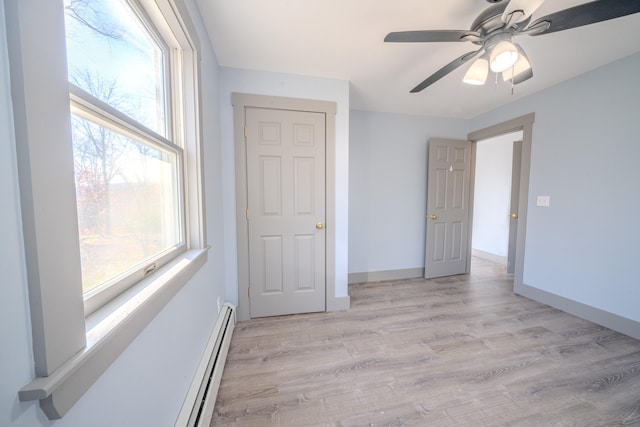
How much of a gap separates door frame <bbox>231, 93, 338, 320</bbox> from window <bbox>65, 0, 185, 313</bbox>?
35.5 inches

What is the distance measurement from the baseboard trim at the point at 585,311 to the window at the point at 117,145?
12.1 ft

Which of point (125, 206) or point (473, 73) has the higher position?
point (473, 73)

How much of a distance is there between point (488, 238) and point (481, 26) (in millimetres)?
4249

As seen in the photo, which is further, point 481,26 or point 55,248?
point 481,26

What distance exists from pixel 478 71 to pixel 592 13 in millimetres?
534

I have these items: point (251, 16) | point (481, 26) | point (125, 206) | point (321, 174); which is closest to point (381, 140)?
point (321, 174)

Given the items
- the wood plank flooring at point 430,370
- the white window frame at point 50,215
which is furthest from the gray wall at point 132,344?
→ the wood plank flooring at point 430,370

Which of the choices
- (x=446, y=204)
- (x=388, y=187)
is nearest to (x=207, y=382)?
(x=388, y=187)

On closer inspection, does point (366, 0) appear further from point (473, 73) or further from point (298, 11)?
point (473, 73)

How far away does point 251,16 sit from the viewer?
1.54m

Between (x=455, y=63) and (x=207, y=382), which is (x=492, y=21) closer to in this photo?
(x=455, y=63)

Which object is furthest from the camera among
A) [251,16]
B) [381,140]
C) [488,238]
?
[488,238]

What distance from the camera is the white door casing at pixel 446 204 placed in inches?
130

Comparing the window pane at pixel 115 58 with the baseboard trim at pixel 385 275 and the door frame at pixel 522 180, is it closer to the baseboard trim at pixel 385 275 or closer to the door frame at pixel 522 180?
the baseboard trim at pixel 385 275
